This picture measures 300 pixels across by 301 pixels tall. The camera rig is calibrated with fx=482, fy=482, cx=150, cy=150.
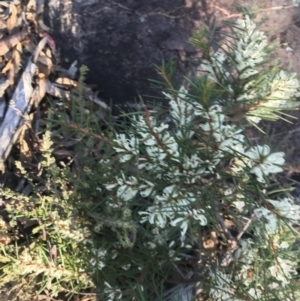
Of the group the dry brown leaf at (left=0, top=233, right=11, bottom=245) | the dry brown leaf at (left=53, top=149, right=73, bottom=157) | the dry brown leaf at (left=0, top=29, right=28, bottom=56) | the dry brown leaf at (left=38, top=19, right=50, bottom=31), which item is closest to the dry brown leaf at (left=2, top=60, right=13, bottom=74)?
the dry brown leaf at (left=0, top=29, right=28, bottom=56)

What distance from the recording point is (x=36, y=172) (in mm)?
1513

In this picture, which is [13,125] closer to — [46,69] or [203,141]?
[46,69]

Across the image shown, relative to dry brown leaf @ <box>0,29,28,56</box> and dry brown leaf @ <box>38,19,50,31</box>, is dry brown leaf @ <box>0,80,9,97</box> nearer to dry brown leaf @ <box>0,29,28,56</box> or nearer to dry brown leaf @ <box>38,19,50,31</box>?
dry brown leaf @ <box>0,29,28,56</box>

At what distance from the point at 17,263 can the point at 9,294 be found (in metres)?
0.19

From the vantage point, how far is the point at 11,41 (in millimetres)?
1527

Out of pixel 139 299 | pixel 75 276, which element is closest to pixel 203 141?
pixel 139 299

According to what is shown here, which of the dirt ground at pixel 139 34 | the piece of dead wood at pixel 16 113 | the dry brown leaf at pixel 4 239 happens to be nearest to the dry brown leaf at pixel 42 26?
the dirt ground at pixel 139 34

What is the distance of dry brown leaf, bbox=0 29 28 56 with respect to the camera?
151 cm

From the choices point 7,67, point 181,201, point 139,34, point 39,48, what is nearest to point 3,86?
point 7,67

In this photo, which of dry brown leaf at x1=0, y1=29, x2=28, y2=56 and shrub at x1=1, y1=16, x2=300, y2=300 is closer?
shrub at x1=1, y1=16, x2=300, y2=300

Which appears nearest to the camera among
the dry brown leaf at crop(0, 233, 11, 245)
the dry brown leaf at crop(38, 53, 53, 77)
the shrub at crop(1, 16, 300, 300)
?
the shrub at crop(1, 16, 300, 300)

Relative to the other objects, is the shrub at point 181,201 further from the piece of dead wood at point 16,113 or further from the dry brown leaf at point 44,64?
the dry brown leaf at point 44,64

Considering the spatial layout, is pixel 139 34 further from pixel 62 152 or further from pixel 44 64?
pixel 62 152

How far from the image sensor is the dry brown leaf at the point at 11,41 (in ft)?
4.96
